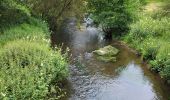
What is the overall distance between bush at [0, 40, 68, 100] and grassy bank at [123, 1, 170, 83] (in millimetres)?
7079

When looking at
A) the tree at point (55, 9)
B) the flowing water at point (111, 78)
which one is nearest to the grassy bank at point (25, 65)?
the flowing water at point (111, 78)

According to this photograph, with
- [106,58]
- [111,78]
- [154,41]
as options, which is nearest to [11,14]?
[106,58]

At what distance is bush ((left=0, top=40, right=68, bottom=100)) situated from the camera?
1445 centimetres

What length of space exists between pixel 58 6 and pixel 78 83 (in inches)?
559

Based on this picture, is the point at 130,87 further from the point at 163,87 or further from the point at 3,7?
the point at 3,7

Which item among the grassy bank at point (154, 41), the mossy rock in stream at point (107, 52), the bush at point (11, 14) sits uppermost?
the bush at point (11, 14)

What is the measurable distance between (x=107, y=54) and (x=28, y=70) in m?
13.2

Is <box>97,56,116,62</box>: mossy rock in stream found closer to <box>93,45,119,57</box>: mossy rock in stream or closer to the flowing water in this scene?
the flowing water

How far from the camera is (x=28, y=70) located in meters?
16.5

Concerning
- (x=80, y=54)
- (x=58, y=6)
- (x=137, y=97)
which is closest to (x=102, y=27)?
(x=58, y=6)

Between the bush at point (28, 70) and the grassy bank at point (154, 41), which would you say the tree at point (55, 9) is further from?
the bush at point (28, 70)

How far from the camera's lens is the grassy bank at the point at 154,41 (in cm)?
2391

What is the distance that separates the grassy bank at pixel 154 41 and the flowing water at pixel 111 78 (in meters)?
0.67

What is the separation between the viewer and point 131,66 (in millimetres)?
26875
